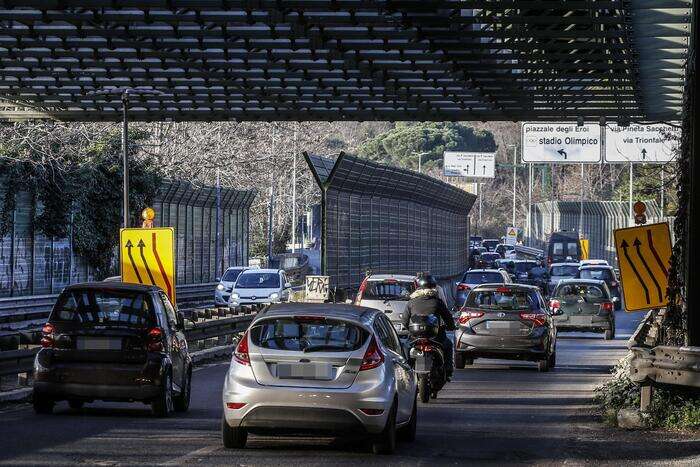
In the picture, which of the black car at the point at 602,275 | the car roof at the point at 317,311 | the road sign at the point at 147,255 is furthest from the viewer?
the black car at the point at 602,275

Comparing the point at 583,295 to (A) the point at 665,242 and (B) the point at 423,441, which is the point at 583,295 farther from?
(B) the point at 423,441

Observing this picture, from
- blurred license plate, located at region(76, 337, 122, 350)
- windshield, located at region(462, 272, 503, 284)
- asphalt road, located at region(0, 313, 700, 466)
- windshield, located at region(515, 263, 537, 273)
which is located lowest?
asphalt road, located at region(0, 313, 700, 466)

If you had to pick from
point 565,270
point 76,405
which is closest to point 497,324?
point 76,405

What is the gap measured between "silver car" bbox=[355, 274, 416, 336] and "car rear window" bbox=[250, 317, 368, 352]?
63.7 ft

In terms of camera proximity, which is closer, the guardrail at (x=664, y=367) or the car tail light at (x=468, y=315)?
the guardrail at (x=664, y=367)

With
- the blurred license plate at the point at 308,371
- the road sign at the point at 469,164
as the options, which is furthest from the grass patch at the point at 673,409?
the road sign at the point at 469,164

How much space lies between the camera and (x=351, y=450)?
Result: 14.2 metres

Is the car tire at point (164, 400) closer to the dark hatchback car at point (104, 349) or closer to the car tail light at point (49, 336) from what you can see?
the dark hatchback car at point (104, 349)

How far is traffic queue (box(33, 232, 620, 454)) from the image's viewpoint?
13.5m

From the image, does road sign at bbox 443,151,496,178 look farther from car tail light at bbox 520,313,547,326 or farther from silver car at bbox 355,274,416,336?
car tail light at bbox 520,313,547,326

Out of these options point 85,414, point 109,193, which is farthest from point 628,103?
point 85,414

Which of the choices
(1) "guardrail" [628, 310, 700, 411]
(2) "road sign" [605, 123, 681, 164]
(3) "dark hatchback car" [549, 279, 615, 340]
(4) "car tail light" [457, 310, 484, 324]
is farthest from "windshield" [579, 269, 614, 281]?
(1) "guardrail" [628, 310, 700, 411]

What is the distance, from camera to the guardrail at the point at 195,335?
63.6ft

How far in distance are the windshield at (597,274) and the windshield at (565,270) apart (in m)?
3.60
